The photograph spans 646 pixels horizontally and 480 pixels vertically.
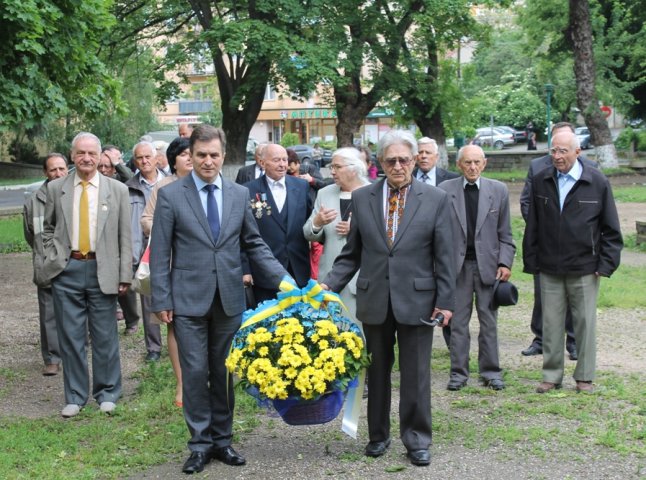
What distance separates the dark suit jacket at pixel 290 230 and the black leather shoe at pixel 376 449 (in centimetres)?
217

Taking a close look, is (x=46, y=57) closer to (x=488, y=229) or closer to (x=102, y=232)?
(x=102, y=232)

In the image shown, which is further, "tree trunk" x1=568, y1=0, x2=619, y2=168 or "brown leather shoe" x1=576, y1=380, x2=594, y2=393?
"tree trunk" x1=568, y1=0, x2=619, y2=168

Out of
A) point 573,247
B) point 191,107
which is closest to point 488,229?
point 573,247

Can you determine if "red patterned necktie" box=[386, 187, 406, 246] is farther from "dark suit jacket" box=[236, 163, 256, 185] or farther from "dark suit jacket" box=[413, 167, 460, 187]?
"dark suit jacket" box=[236, 163, 256, 185]

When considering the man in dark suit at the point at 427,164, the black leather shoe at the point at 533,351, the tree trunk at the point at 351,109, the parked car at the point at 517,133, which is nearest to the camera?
the man in dark suit at the point at 427,164

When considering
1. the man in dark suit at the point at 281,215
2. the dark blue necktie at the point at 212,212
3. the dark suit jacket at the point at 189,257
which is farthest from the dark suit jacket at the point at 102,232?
the dark blue necktie at the point at 212,212

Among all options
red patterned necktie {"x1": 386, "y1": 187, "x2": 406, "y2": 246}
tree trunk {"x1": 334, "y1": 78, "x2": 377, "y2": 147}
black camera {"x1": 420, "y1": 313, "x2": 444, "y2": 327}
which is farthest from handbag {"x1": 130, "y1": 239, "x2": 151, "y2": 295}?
tree trunk {"x1": 334, "y1": 78, "x2": 377, "y2": 147}

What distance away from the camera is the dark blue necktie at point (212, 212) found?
6262mm

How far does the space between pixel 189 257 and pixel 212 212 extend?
331 millimetres

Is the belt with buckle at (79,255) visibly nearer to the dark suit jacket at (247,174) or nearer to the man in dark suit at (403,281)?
the man in dark suit at (403,281)

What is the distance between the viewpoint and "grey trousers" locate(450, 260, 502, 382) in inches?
326

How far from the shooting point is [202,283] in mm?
6164

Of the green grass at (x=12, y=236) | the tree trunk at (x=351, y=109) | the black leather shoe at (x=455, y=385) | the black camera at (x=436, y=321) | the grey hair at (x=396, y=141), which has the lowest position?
the green grass at (x=12, y=236)

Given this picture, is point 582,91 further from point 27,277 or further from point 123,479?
point 123,479
